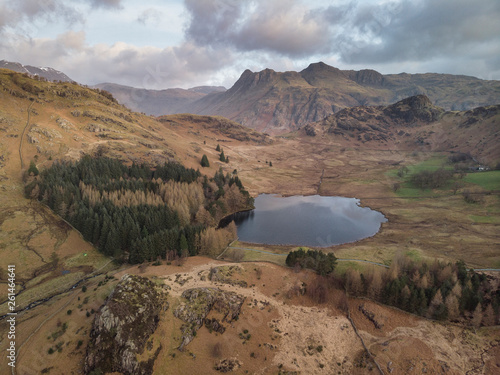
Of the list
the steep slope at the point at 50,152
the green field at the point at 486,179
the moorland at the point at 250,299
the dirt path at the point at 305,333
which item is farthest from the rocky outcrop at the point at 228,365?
the green field at the point at 486,179

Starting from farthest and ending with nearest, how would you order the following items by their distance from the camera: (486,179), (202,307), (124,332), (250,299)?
(486,179) < (250,299) < (202,307) < (124,332)

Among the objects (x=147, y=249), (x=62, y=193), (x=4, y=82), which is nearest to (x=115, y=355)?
(x=147, y=249)

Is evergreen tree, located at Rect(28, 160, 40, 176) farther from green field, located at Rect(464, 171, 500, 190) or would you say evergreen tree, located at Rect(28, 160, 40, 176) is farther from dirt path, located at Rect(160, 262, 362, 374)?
green field, located at Rect(464, 171, 500, 190)

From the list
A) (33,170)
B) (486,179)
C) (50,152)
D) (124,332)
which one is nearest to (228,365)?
(124,332)

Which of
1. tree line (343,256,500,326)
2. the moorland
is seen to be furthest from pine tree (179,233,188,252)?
tree line (343,256,500,326)

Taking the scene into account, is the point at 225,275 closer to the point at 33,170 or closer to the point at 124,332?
the point at 124,332

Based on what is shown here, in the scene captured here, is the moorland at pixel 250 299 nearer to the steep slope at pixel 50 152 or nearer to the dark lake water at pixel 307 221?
the steep slope at pixel 50 152

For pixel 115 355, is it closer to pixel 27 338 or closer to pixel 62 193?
pixel 27 338
